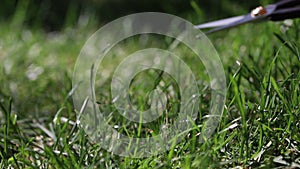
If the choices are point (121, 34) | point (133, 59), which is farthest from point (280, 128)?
point (121, 34)

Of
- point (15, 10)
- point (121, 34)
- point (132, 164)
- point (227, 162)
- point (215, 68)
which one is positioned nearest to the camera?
point (227, 162)

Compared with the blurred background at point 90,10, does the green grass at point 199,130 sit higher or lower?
lower

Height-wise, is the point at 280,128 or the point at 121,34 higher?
the point at 121,34

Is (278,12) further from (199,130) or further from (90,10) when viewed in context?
(90,10)

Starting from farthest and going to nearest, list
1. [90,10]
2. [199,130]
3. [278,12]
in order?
[90,10]
[278,12]
[199,130]

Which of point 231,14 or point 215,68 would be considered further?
point 231,14

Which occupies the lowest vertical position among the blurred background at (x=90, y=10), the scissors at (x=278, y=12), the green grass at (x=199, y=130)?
the green grass at (x=199, y=130)

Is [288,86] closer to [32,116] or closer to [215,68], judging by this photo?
[215,68]

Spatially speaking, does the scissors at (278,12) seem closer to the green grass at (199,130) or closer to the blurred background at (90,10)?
the green grass at (199,130)

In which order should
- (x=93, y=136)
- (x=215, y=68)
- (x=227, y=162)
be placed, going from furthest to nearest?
(x=215, y=68)
(x=93, y=136)
(x=227, y=162)

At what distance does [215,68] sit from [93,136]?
53 centimetres

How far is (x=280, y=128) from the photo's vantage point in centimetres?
123

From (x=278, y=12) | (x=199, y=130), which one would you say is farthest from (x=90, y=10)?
(x=199, y=130)

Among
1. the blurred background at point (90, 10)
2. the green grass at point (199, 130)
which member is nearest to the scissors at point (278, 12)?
the green grass at point (199, 130)
